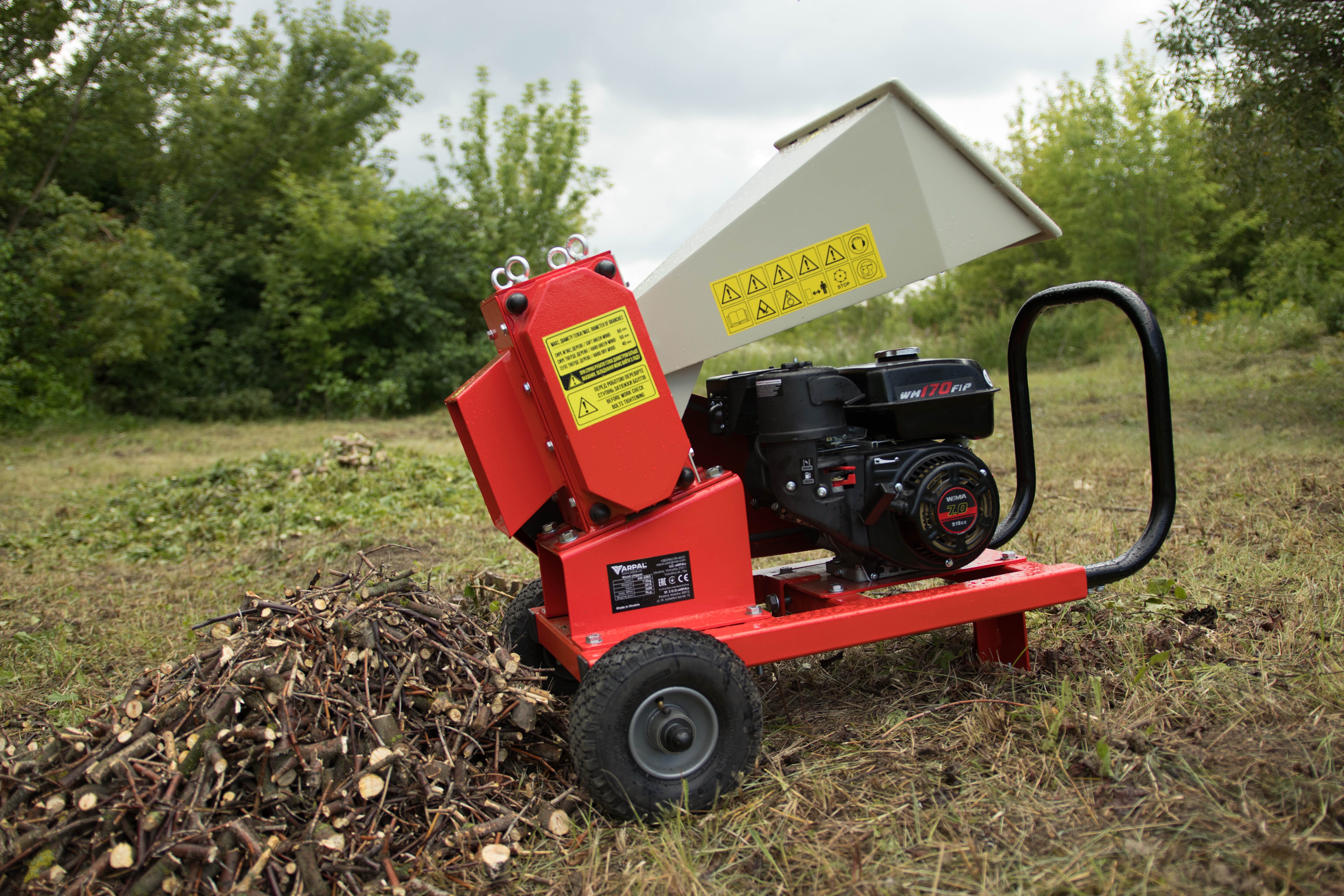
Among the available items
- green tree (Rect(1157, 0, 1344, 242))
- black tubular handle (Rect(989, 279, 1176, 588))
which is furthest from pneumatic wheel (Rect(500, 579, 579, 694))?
green tree (Rect(1157, 0, 1344, 242))

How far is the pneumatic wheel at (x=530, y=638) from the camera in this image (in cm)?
314

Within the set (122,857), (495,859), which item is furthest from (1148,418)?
(122,857)

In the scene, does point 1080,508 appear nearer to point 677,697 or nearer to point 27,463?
point 677,697

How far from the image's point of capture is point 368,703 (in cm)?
234

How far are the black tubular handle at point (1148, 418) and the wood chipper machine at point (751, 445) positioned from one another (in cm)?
1

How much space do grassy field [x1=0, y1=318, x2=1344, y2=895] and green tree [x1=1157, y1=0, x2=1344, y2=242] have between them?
2.14 m

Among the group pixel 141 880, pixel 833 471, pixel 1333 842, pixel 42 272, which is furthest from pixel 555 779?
pixel 42 272

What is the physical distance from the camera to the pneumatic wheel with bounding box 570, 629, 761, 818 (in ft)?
7.30

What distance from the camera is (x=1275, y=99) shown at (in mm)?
7352

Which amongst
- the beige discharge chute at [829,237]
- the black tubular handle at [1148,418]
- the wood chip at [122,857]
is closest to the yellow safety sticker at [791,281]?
the beige discharge chute at [829,237]

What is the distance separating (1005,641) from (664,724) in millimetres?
1436

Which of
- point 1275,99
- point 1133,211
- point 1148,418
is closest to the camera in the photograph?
point 1148,418

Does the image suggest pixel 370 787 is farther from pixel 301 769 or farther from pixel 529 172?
pixel 529 172

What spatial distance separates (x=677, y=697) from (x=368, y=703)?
82 cm
